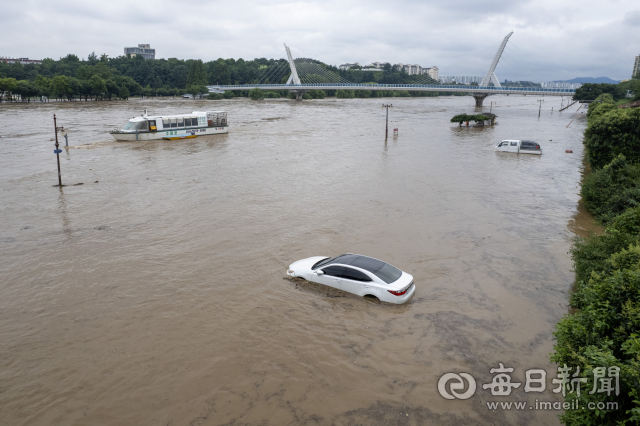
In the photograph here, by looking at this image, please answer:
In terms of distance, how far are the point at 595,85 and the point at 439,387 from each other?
10320cm

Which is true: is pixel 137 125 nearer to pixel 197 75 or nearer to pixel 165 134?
pixel 165 134

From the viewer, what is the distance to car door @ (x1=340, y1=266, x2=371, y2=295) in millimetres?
11656

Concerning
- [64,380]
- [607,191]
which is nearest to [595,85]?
[607,191]

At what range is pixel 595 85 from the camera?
294 ft

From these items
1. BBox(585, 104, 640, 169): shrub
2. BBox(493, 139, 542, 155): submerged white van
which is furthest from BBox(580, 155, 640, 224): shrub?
BBox(493, 139, 542, 155): submerged white van

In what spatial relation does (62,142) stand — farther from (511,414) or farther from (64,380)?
(511,414)

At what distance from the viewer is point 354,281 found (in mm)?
11773

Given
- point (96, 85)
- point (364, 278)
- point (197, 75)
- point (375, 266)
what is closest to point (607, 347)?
point (364, 278)

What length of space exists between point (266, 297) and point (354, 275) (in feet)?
8.67

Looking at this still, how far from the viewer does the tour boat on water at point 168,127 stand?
137 feet

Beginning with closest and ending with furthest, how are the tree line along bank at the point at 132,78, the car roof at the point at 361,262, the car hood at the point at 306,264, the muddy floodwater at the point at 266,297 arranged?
the muddy floodwater at the point at 266,297 < the car roof at the point at 361,262 < the car hood at the point at 306,264 < the tree line along bank at the point at 132,78

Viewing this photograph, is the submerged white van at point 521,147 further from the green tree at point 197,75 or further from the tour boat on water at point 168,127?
the green tree at point 197,75

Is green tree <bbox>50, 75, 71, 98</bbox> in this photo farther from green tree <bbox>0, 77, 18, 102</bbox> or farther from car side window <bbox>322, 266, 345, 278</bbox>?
car side window <bbox>322, 266, 345, 278</bbox>

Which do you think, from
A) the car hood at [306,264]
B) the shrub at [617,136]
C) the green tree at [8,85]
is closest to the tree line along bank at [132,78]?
the green tree at [8,85]
